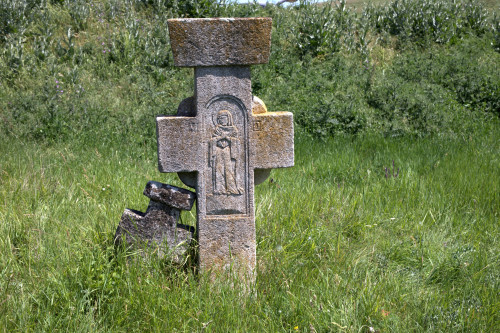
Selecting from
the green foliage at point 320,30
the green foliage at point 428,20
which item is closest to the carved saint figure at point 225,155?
the green foliage at point 320,30

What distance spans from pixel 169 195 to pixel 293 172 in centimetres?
268

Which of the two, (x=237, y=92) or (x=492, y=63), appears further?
(x=492, y=63)

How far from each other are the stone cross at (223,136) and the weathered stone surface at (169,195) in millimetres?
87

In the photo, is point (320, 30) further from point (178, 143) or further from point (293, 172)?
point (178, 143)

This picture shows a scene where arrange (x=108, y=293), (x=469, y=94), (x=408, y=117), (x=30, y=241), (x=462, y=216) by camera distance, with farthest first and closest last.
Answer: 1. (x=469, y=94)
2. (x=408, y=117)
3. (x=462, y=216)
4. (x=30, y=241)
5. (x=108, y=293)

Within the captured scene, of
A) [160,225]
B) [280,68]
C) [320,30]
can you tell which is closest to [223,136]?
[160,225]

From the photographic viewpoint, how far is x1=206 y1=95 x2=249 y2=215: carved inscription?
322 cm

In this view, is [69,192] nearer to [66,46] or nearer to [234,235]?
[234,235]

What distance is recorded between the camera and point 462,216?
4613mm

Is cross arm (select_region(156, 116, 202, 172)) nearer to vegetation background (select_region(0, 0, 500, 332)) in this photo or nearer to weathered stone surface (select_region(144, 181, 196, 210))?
weathered stone surface (select_region(144, 181, 196, 210))

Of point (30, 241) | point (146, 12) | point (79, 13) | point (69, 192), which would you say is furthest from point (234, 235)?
point (146, 12)

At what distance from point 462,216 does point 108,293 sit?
126 inches

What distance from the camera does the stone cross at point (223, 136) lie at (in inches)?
122

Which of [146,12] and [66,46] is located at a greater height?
[146,12]
